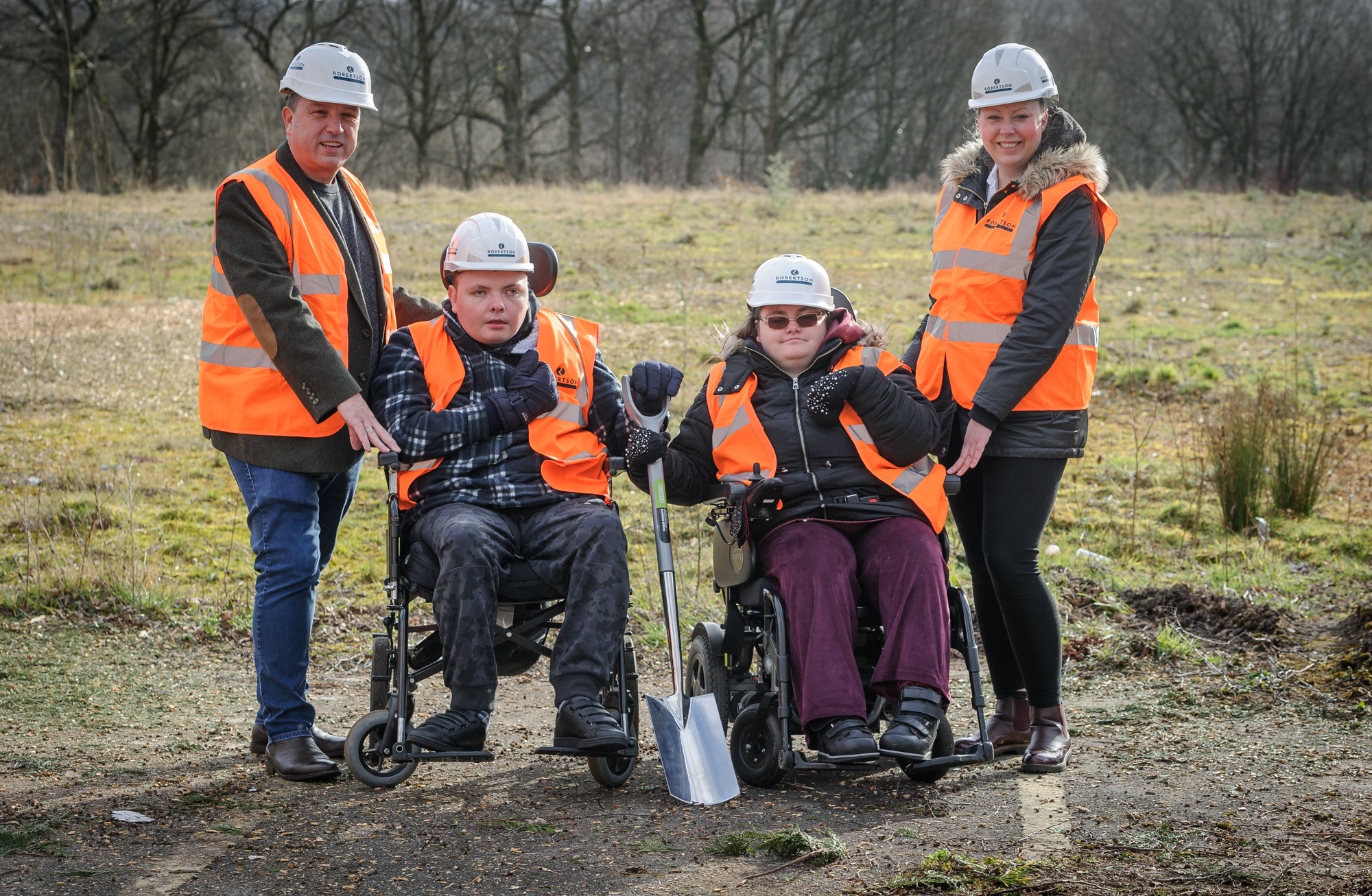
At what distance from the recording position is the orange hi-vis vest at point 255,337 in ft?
12.7

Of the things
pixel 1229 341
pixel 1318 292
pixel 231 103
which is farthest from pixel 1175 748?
pixel 231 103

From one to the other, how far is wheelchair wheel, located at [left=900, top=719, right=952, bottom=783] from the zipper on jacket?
762 millimetres

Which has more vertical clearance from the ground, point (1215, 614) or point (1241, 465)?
point (1241, 465)

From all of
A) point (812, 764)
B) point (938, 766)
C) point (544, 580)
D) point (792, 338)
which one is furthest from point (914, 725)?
point (792, 338)

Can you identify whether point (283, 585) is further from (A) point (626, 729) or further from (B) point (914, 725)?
(B) point (914, 725)

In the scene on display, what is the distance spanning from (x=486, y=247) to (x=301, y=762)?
5.43 ft

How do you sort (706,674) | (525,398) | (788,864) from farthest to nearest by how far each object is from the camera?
1. (706,674)
2. (525,398)
3. (788,864)

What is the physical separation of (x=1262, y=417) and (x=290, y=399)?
18.2 ft

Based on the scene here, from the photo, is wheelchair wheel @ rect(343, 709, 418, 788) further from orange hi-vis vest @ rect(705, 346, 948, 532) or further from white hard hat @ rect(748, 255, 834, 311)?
white hard hat @ rect(748, 255, 834, 311)

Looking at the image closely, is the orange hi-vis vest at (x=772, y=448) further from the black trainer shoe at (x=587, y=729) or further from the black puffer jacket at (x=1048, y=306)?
the black trainer shoe at (x=587, y=729)

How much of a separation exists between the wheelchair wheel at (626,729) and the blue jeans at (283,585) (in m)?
0.89

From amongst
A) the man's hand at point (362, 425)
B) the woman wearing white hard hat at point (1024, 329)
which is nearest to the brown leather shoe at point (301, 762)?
the man's hand at point (362, 425)

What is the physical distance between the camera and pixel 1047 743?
4.07m

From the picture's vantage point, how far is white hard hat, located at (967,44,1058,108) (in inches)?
154
